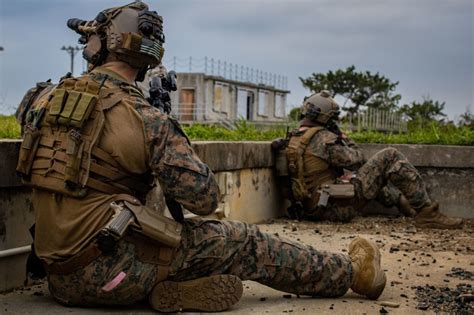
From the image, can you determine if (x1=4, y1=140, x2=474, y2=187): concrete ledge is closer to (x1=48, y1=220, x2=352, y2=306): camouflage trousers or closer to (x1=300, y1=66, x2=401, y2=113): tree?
(x1=48, y1=220, x2=352, y2=306): camouflage trousers

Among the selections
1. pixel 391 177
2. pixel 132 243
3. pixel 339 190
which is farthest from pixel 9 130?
pixel 391 177

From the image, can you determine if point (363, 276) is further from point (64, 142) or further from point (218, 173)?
Result: point (218, 173)

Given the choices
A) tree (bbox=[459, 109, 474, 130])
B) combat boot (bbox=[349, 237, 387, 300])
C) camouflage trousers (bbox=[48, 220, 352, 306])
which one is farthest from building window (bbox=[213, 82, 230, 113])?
camouflage trousers (bbox=[48, 220, 352, 306])

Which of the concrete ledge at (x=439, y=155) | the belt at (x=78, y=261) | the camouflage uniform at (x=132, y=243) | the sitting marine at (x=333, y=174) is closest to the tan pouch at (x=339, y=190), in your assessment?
the sitting marine at (x=333, y=174)

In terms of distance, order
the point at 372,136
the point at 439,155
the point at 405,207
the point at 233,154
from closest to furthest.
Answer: the point at 233,154
the point at 405,207
the point at 439,155
the point at 372,136

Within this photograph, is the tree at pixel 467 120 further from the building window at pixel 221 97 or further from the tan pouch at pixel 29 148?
the building window at pixel 221 97

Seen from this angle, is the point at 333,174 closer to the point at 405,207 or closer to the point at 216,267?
the point at 405,207

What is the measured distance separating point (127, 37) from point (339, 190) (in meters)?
4.84

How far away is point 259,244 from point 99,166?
40.6 inches

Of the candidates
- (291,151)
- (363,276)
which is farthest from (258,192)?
(363,276)

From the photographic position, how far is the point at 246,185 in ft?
27.6

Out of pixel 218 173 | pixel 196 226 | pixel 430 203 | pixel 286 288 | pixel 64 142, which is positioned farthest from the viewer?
pixel 430 203

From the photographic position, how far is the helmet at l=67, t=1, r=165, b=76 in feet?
14.1

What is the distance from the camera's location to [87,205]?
4109mm
